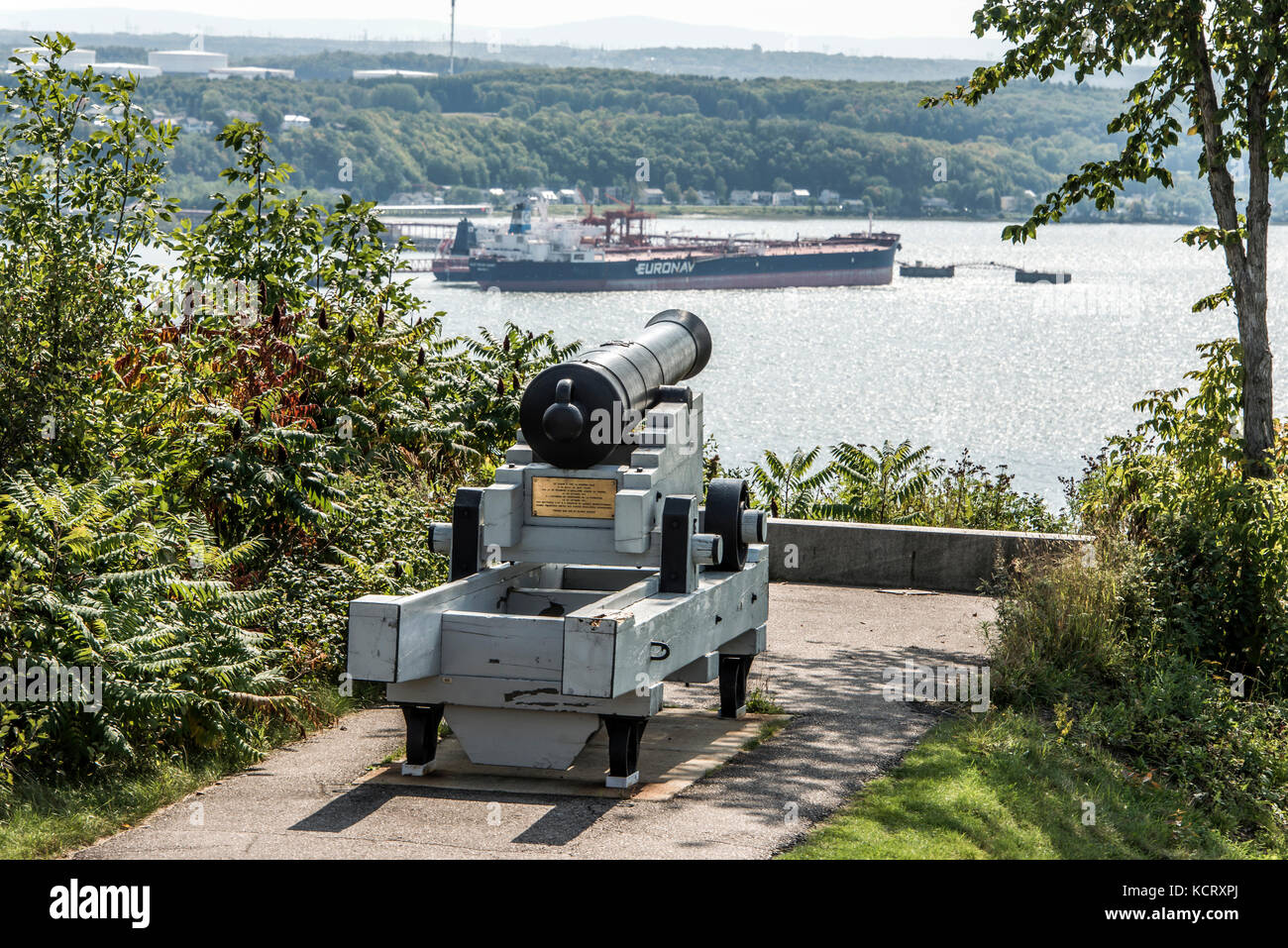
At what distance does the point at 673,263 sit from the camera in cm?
9569

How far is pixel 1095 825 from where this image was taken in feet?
21.1

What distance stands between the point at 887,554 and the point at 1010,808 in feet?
17.1

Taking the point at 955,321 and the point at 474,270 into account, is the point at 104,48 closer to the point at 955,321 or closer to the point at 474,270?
the point at 474,270

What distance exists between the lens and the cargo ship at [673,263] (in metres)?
90.9

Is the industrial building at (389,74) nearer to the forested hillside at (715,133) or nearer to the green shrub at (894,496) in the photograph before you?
the forested hillside at (715,133)

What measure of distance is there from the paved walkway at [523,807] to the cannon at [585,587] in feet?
1.15

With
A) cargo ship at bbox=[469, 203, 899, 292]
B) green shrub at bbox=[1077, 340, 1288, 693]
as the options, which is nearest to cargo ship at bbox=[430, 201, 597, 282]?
cargo ship at bbox=[469, 203, 899, 292]

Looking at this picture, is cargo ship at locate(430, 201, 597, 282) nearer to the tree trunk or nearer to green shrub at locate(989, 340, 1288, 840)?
the tree trunk

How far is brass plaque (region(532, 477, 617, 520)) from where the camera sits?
7.00 m

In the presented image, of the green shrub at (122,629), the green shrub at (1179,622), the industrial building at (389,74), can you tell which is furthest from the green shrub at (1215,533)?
the industrial building at (389,74)

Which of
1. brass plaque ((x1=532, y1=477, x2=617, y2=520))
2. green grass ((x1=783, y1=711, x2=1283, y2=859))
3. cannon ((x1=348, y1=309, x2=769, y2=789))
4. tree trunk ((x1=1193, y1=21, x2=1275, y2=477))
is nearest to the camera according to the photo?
green grass ((x1=783, y1=711, x2=1283, y2=859))

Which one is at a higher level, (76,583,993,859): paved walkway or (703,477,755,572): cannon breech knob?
(703,477,755,572): cannon breech knob

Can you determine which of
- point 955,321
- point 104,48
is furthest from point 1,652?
point 104,48

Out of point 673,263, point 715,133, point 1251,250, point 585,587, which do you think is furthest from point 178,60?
point 585,587
